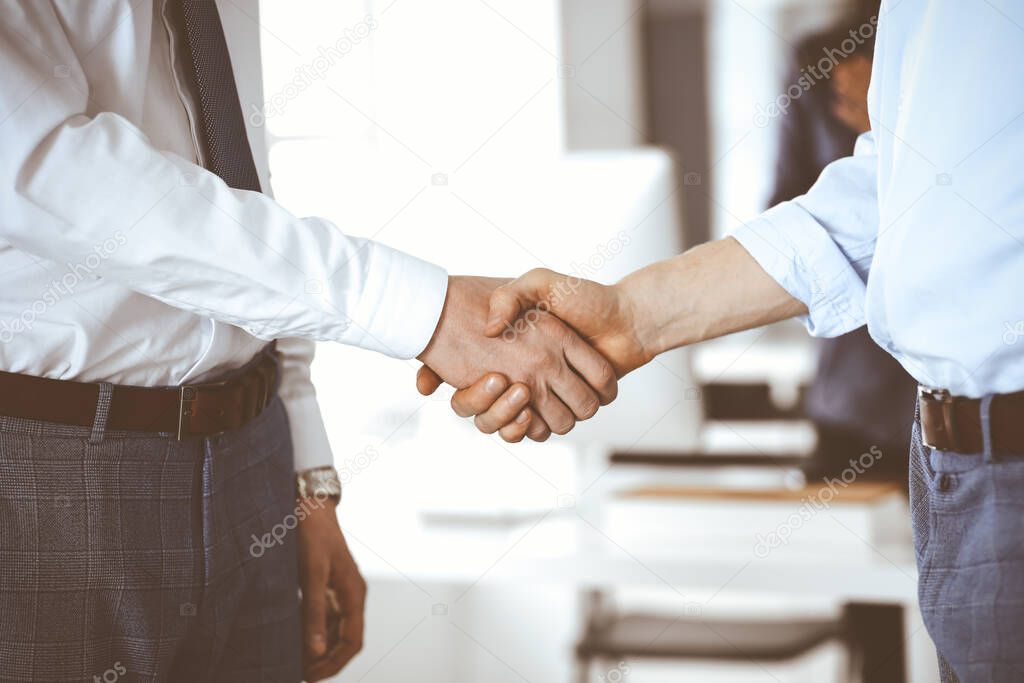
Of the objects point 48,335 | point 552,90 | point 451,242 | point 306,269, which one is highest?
point 552,90

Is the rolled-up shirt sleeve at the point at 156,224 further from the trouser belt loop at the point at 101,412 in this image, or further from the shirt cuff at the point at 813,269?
the shirt cuff at the point at 813,269

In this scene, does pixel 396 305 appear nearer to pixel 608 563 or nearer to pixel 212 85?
pixel 212 85

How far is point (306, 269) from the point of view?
0.93 metres

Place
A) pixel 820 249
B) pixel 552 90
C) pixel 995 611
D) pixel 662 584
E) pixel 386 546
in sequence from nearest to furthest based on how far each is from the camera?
pixel 995 611
pixel 820 249
pixel 662 584
pixel 386 546
pixel 552 90

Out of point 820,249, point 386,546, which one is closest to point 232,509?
point 820,249

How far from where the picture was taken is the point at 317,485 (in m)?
1.14

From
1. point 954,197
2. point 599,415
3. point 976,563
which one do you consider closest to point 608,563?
point 599,415

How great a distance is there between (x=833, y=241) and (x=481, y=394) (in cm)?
42

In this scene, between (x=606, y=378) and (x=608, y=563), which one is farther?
(x=608, y=563)

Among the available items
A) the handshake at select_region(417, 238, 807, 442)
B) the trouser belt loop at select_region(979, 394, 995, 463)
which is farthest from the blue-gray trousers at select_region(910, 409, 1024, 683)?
the handshake at select_region(417, 238, 807, 442)

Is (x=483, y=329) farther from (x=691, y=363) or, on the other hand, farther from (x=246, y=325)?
(x=691, y=363)

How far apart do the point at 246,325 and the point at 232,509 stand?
19cm

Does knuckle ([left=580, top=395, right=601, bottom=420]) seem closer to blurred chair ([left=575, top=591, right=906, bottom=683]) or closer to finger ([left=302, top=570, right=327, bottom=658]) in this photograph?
finger ([left=302, top=570, right=327, bottom=658])

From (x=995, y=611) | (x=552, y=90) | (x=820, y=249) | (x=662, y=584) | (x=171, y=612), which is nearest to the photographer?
(x=995, y=611)
